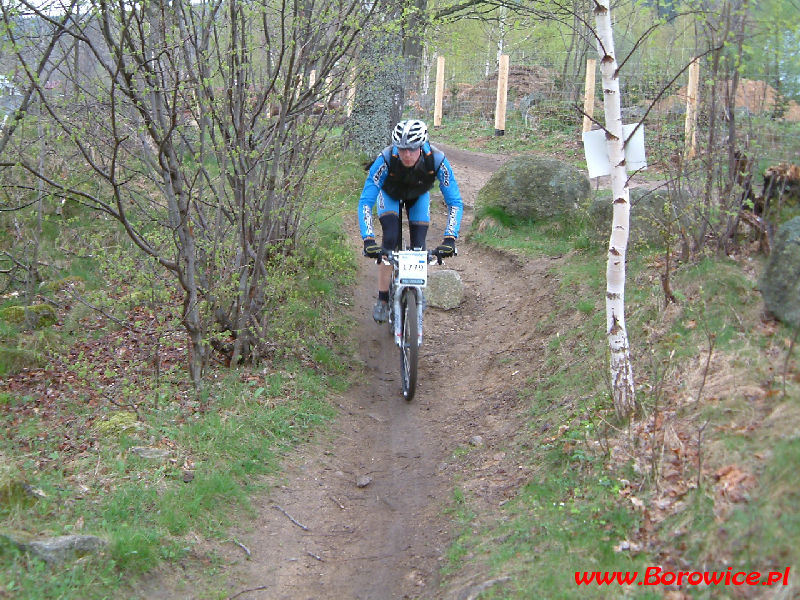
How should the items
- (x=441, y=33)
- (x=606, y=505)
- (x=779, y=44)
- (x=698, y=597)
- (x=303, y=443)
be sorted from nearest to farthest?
1. (x=698, y=597)
2. (x=606, y=505)
3. (x=779, y=44)
4. (x=303, y=443)
5. (x=441, y=33)

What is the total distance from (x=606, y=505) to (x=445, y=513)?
1194 millimetres

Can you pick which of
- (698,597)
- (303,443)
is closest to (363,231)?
(303,443)

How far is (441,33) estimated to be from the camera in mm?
10523

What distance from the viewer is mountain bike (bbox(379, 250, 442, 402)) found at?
6.48 meters

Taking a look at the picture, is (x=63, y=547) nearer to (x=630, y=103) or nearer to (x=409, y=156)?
(x=409, y=156)

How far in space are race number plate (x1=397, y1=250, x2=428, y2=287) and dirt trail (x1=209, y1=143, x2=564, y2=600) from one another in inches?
45.2

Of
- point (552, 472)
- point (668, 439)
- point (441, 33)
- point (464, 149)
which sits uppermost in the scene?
point (441, 33)

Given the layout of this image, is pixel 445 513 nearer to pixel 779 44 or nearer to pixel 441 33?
pixel 779 44

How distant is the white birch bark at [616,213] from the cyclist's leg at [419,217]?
105 inches

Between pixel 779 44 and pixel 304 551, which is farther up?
pixel 779 44

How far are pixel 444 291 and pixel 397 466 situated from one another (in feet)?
12.1

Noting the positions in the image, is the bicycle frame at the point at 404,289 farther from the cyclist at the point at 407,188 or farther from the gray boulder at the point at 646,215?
the gray boulder at the point at 646,215

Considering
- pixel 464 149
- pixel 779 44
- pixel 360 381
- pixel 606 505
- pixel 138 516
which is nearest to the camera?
pixel 606 505

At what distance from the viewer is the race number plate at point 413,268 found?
6484 mm
